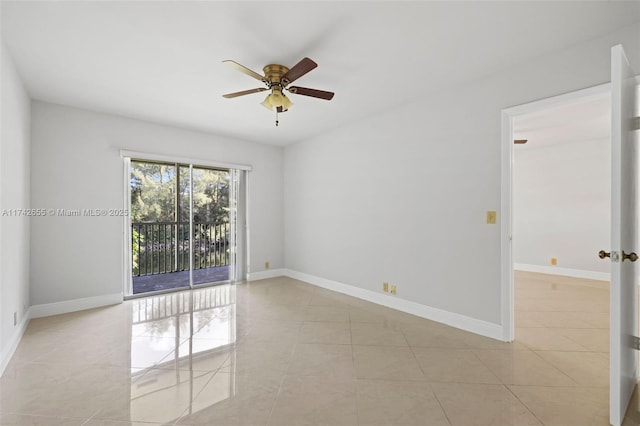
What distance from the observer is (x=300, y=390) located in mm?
1930

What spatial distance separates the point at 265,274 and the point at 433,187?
343 cm

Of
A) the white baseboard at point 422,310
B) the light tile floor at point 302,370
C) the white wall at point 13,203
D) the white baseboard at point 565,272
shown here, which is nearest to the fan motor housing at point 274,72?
the white wall at point 13,203

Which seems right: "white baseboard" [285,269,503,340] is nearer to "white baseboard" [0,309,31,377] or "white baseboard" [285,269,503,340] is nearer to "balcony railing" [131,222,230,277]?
"balcony railing" [131,222,230,277]

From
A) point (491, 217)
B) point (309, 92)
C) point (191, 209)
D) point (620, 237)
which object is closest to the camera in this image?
point (620, 237)

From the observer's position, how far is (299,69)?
228 cm

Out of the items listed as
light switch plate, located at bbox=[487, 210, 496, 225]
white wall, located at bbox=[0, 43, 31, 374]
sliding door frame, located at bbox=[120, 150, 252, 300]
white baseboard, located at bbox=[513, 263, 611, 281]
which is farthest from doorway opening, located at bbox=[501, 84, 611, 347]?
white wall, located at bbox=[0, 43, 31, 374]

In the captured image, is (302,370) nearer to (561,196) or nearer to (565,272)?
(565,272)

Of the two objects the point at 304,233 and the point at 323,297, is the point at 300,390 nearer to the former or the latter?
the point at 323,297

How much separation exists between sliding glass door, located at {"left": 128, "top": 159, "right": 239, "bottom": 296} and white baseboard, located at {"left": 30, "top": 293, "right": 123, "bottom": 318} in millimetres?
257

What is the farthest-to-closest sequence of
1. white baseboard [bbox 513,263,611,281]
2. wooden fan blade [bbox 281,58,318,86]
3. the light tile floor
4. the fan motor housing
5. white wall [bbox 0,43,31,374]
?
white baseboard [bbox 513,263,611,281] → the fan motor housing → white wall [bbox 0,43,31,374] → wooden fan blade [bbox 281,58,318,86] → the light tile floor

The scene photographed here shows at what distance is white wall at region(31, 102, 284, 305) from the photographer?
3414 millimetres

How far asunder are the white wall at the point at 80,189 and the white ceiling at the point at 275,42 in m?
0.40

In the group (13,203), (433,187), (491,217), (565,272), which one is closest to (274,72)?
(433,187)

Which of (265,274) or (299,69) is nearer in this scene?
(299,69)
